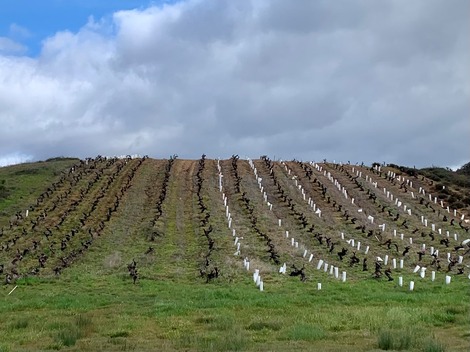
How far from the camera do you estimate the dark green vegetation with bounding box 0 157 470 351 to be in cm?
1573

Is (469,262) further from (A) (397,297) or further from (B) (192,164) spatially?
(B) (192,164)

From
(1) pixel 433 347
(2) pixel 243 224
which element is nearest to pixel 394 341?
(1) pixel 433 347

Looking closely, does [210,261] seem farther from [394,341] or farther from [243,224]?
[394,341]

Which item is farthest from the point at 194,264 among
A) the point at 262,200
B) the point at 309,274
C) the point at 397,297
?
the point at 262,200

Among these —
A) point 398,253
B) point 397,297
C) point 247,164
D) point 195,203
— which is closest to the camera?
point 397,297

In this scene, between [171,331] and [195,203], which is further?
[195,203]

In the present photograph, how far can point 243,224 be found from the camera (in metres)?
41.0

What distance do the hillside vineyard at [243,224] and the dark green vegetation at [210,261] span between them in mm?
176

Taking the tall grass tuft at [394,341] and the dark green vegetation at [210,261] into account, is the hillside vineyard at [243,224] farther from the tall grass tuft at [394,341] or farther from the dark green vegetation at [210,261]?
the tall grass tuft at [394,341]

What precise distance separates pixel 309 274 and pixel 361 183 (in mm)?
28039

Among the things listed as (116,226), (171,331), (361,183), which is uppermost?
(361,183)

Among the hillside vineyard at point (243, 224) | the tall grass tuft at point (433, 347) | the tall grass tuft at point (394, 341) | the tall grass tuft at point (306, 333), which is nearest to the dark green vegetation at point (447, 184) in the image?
the hillside vineyard at point (243, 224)

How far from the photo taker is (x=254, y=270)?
1159 inches

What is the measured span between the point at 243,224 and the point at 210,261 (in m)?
9.93
